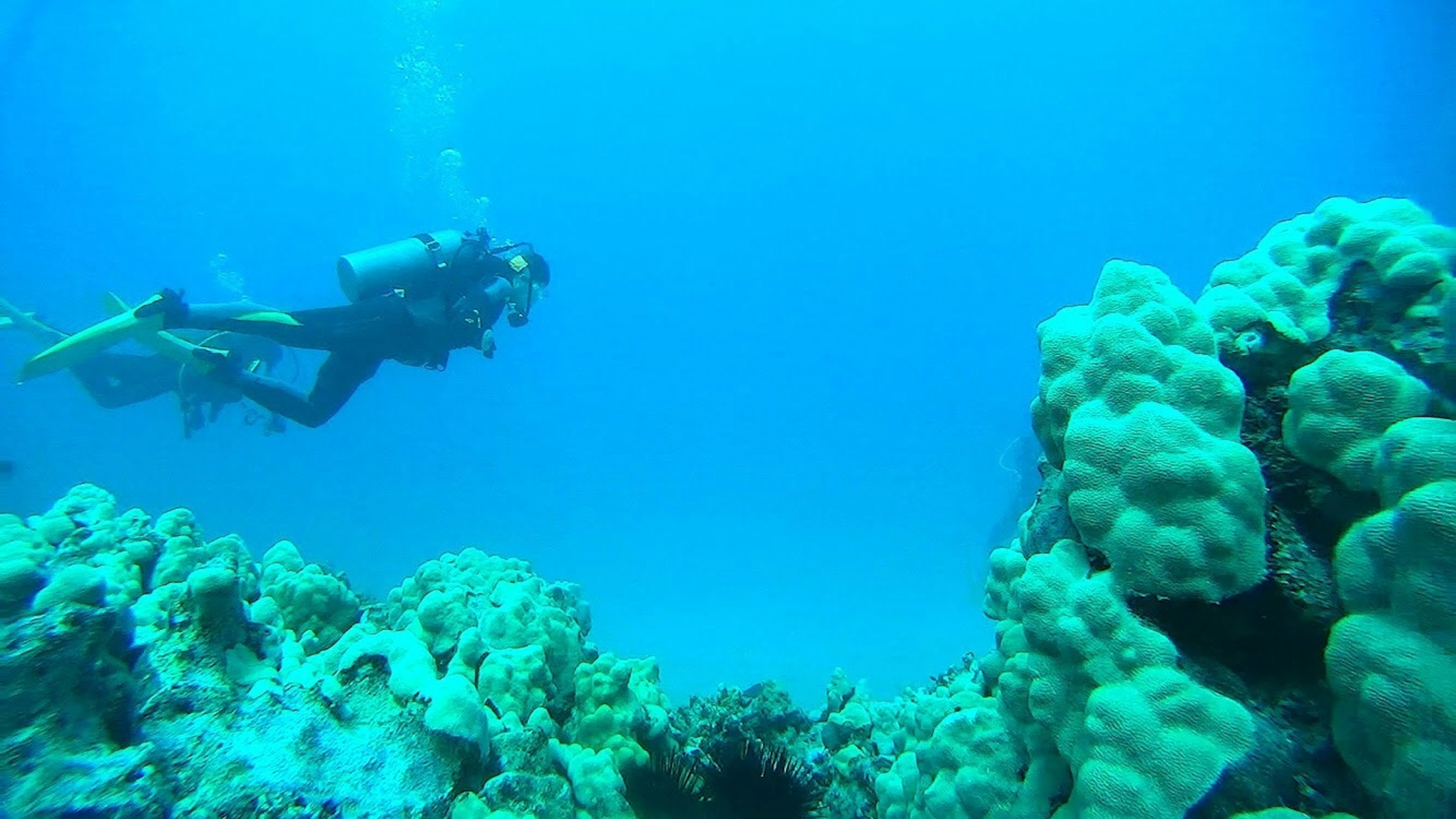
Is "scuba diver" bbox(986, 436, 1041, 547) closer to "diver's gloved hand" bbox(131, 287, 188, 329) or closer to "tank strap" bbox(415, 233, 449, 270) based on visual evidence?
"tank strap" bbox(415, 233, 449, 270)

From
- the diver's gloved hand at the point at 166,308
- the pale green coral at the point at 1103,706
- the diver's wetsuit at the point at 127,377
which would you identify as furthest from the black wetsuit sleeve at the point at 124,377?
the pale green coral at the point at 1103,706

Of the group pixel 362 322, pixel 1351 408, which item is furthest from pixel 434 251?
pixel 1351 408

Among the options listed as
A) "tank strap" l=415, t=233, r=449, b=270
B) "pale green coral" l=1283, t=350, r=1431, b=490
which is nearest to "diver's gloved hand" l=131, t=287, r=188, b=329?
"tank strap" l=415, t=233, r=449, b=270

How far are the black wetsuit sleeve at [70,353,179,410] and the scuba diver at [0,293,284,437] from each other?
0.01 m

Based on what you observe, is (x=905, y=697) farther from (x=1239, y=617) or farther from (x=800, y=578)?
(x=800, y=578)

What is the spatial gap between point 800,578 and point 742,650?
3554 centimetres

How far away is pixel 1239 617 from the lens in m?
2.59

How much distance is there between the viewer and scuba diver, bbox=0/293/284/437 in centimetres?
1542

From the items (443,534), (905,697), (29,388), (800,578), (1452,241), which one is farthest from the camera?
(29,388)

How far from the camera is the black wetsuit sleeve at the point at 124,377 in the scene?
60.7 feet

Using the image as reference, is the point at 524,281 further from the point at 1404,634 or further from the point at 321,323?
the point at 1404,634

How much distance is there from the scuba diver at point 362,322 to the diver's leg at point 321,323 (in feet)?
0.04

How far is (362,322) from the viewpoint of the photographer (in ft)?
34.1

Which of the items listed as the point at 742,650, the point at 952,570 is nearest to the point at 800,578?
the point at 952,570
